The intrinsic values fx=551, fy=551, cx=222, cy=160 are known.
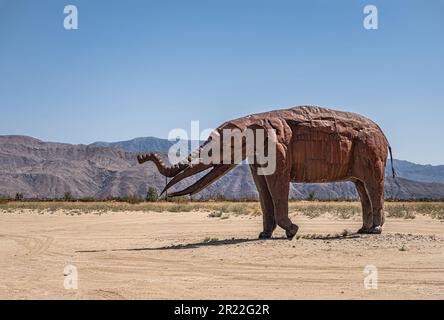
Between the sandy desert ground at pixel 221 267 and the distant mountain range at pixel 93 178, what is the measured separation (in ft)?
262

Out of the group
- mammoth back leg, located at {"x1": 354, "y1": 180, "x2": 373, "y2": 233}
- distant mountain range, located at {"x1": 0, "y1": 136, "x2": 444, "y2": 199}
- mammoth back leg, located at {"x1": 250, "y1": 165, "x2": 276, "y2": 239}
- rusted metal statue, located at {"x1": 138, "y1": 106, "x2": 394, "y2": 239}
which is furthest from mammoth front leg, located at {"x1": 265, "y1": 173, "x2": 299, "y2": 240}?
distant mountain range, located at {"x1": 0, "y1": 136, "x2": 444, "y2": 199}

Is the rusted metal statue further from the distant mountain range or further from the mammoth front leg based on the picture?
the distant mountain range

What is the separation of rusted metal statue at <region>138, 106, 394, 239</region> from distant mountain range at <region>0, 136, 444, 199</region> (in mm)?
79412

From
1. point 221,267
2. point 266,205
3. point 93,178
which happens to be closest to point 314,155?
point 266,205

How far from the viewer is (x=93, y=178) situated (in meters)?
116

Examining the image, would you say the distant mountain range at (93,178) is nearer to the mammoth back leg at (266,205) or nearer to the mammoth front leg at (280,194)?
the mammoth back leg at (266,205)

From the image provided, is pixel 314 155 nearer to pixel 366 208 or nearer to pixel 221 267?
pixel 366 208

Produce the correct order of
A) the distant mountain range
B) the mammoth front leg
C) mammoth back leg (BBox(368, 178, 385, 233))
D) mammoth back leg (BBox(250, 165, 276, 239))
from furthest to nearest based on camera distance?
the distant mountain range, mammoth back leg (BBox(368, 178, 385, 233)), mammoth back leg (BBox(250, 165, 276, 239)), the mammoth front leg

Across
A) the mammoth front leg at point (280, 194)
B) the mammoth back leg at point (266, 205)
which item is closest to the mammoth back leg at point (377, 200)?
the mammoth front leg at point (280, 194)

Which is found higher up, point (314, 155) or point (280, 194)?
point (314, 155)

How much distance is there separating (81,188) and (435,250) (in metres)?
101

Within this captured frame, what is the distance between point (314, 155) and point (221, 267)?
519 centimetres

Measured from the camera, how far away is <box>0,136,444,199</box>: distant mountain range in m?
105
